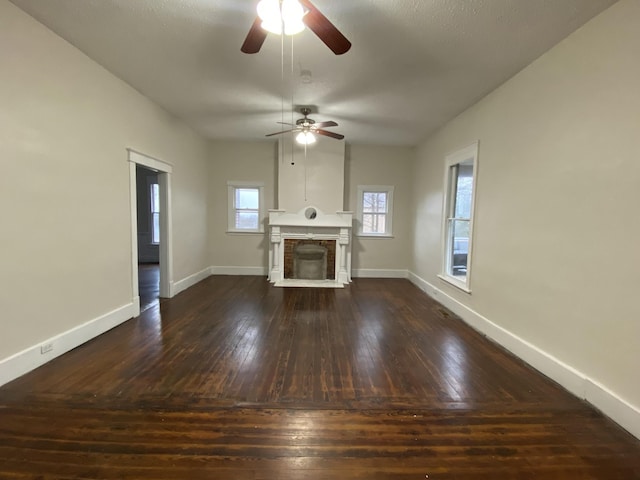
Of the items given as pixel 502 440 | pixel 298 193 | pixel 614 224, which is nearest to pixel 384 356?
pixel 502 440

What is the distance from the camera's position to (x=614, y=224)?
75.5 inches

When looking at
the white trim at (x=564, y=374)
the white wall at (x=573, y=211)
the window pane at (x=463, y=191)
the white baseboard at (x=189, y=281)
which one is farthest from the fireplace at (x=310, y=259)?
the white wall at (x=573, y=211)

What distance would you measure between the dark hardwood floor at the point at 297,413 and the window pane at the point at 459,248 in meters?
1.42

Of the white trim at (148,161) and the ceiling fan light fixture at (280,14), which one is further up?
the ceiling fan light fixture at (280,14)

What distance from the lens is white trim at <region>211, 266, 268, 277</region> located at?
618cm

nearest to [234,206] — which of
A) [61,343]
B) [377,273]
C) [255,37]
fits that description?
[377,273]

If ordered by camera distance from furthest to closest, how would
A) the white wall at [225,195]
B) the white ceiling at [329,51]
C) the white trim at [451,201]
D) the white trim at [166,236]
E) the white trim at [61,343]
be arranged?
the white wall at [225,195] → the white trim at [166,236] → the white trim at [451,201] → the white trim at [61,343] → the white ceiling at [329,51]

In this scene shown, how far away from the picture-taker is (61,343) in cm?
258

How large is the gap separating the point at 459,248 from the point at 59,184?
4.72 metres

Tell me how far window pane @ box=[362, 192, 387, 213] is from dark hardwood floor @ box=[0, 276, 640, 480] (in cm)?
347

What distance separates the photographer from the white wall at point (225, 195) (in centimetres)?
598

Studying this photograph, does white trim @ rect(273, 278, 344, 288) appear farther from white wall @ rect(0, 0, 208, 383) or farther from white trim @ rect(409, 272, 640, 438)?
white wall @ rect(0, 0, 208, 383)

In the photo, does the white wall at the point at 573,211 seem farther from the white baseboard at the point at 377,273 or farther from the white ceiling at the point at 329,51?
the white baseboard at the point at 377,273

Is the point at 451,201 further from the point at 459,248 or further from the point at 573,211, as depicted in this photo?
the point at 573,211
